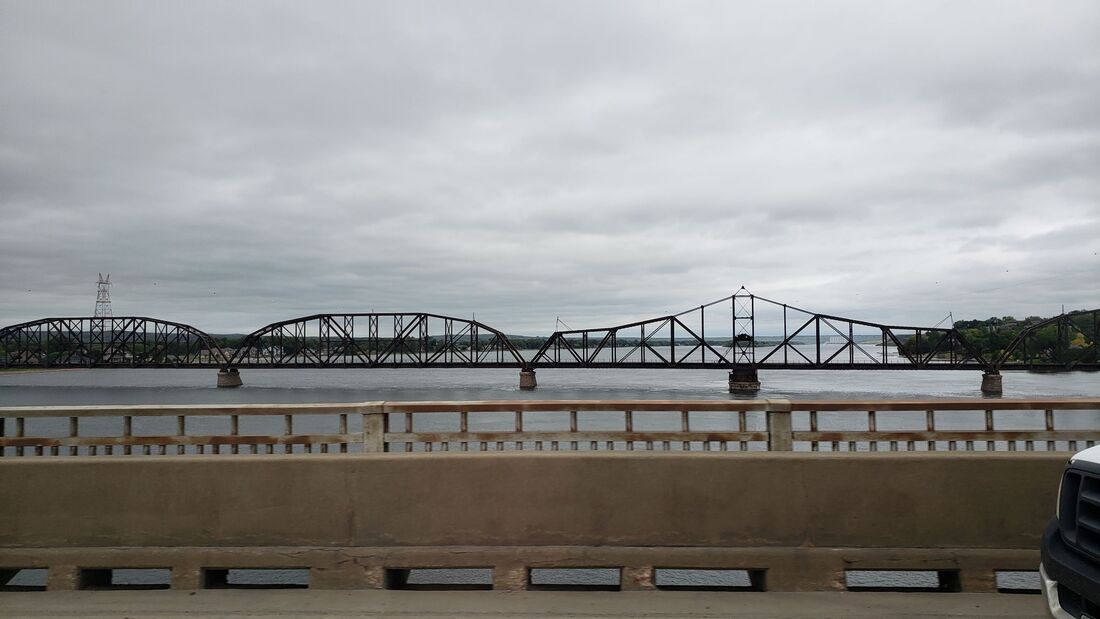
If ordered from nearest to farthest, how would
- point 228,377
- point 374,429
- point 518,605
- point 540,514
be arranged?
1. point 518,605
2. point 540,514
3. point 374,429
4. point 228,377

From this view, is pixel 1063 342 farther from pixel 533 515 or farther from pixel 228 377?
pixel 533 515

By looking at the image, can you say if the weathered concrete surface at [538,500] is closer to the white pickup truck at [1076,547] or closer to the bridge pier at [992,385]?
the white pickup truck at [1076,547]

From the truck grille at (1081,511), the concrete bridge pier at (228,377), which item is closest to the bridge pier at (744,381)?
the concrete bridge pier at (228,377)

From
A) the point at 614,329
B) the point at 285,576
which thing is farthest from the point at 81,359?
the point at 285,576

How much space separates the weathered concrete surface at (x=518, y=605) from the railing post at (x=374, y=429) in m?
1.53

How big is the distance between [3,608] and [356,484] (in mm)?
3293

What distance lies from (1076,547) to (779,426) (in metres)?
3.41

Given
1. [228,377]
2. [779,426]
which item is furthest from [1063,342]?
[779,426]

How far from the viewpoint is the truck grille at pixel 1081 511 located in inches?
171

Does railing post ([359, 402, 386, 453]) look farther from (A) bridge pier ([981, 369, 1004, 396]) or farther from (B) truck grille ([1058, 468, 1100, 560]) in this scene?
(A) bridge pier ([981, 369, 1004, 396])

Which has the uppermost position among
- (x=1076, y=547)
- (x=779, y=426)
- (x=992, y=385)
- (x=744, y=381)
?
(x=779, y=426)

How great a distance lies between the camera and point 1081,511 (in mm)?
4480

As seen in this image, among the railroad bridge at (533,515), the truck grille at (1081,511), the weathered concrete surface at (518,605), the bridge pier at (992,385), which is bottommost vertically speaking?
the bridge pier at (992,385)

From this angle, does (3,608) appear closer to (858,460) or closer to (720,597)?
(720,597)
